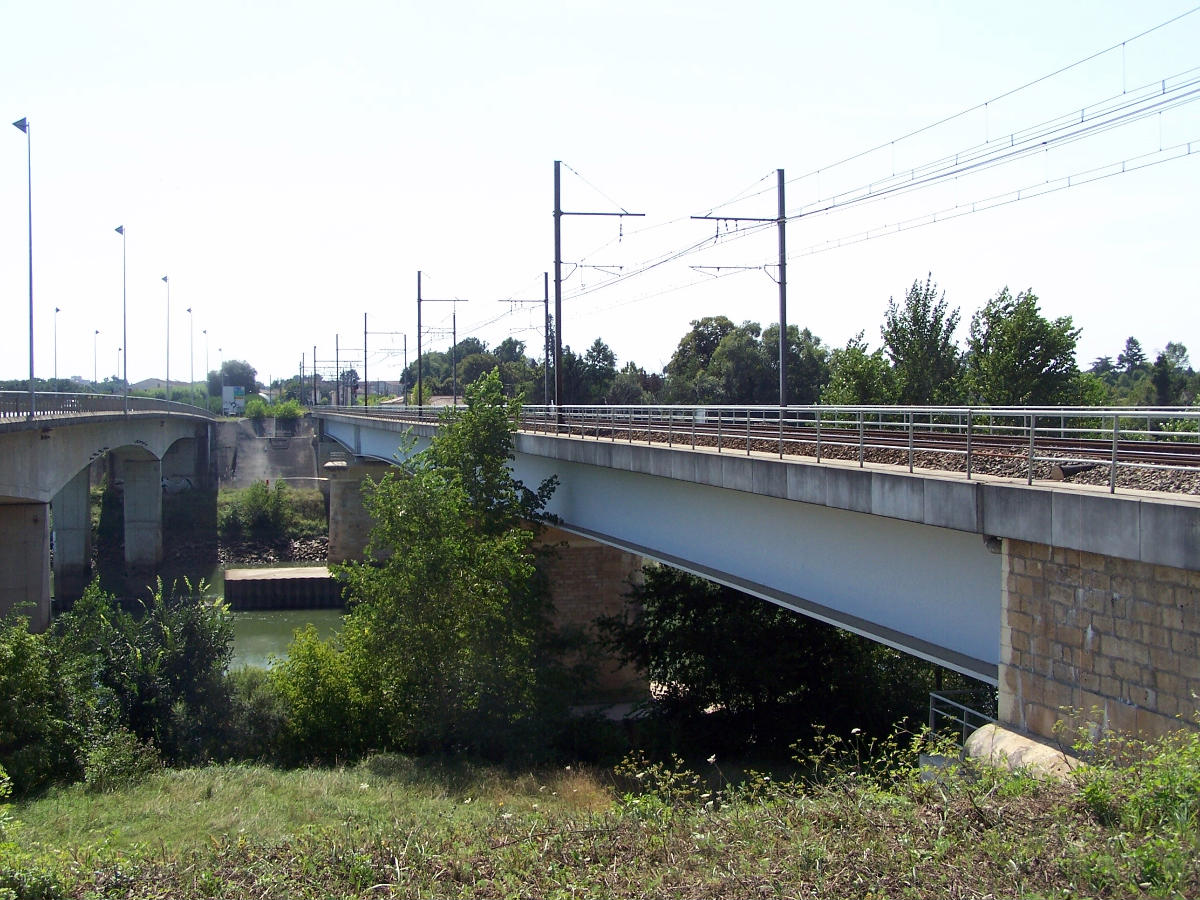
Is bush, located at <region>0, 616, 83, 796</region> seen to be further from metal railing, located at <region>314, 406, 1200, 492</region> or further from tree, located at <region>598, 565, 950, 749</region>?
tree, located at <region>598, 565, 950, 749</region>

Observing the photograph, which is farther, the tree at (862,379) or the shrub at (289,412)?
the shrub at (289,412)

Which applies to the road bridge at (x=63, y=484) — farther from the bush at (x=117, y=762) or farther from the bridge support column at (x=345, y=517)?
the bridge support column at (x=345, y=517)

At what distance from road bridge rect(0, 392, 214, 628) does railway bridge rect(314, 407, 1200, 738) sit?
15.7m

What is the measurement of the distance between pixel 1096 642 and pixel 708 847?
377cm

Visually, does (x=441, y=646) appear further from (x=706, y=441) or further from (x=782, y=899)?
(x=782, y=899)

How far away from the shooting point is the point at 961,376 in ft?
137

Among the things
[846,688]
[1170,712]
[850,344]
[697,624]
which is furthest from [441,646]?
[850,344]

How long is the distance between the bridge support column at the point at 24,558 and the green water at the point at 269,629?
9400mm

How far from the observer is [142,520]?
60938mm

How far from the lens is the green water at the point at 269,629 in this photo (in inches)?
1592

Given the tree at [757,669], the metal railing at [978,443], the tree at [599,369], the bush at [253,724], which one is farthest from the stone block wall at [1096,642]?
the tree at [599,369]

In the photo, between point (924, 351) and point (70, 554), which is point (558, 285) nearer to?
point (924, 351)

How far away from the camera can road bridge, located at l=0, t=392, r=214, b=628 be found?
26.7 m

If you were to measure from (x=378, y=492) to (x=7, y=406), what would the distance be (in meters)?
12.1
